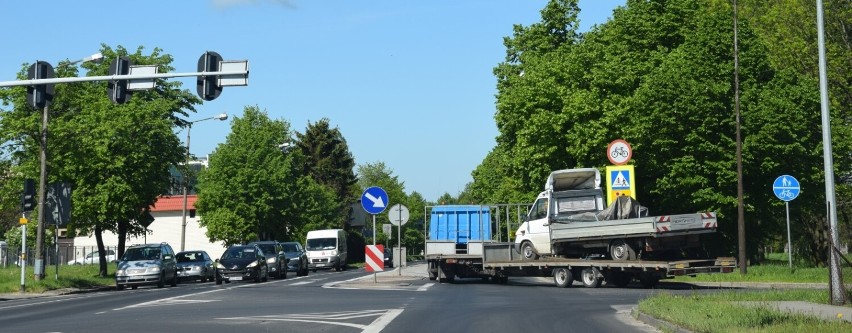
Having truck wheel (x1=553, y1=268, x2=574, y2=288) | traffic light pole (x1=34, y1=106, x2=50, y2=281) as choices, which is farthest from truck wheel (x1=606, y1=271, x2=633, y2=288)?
traffic light pole (x1=34, y1=106, x2=50, y2=281)

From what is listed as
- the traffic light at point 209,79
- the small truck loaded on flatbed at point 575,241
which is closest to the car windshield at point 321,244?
the small truck loaded on flatbed at point 575,241

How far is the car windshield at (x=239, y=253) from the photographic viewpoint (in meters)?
39.5

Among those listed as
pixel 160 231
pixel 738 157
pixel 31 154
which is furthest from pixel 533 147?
pixel 160 231

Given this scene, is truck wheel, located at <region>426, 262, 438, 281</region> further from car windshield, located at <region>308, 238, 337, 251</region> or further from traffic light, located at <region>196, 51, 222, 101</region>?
car windshield, located at <region>308, 238, 337, 251</region>

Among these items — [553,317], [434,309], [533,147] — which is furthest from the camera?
[533,147]

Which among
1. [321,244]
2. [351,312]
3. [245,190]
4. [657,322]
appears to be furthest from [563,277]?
[245,190]

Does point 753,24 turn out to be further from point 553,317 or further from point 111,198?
point 553,317

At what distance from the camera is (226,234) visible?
212 ft

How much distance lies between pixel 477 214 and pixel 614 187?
16.8 feet

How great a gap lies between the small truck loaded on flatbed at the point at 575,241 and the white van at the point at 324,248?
86.9ft

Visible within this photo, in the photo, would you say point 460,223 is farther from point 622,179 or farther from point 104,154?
point 104,154

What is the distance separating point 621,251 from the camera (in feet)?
92.0

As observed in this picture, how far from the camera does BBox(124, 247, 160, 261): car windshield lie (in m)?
37.2

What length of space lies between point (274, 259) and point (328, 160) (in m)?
56.6
